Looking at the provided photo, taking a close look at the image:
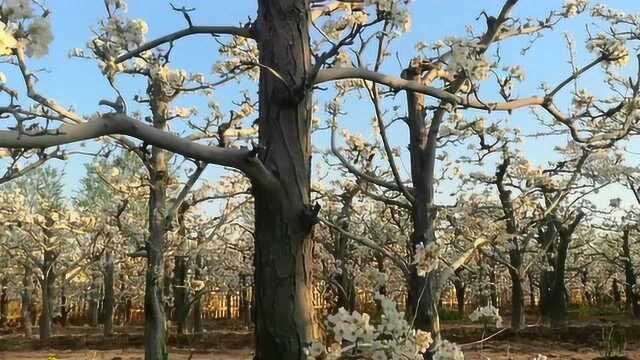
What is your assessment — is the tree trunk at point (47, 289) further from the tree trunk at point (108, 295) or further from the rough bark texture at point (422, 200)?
the rough bark texture at point (422, 200)

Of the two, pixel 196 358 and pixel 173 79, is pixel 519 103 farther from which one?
pixel 196 358

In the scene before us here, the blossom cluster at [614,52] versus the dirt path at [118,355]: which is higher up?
the blossom cluster at [614,52]

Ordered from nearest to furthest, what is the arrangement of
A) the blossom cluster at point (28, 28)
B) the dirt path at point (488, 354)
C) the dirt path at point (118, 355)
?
the blossom cluster at point (28, 28)
the dirt path at point (488, 354)
the dirt path at point (118, 355)

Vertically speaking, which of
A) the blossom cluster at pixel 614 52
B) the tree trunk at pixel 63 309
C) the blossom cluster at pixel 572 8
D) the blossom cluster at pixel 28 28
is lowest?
the tree trunk at pixel 63 309

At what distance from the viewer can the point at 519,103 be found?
302 cm

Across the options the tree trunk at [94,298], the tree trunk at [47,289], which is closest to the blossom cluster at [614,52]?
the tree trunk at [47,289]

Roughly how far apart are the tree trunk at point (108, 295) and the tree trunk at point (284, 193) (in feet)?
67.1

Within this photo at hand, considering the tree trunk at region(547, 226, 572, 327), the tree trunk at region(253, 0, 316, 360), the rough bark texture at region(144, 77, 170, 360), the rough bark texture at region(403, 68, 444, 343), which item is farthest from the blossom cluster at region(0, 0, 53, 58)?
the tree trunk at region(547, 226, 572, 327)

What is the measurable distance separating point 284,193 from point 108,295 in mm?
22178

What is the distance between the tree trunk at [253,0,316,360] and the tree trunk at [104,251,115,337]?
2047 centimetres

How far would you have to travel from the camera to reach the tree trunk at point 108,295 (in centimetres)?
2164

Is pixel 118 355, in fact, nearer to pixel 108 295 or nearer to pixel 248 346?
pixel 248 346

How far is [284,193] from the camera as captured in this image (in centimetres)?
220

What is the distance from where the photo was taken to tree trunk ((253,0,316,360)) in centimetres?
215
